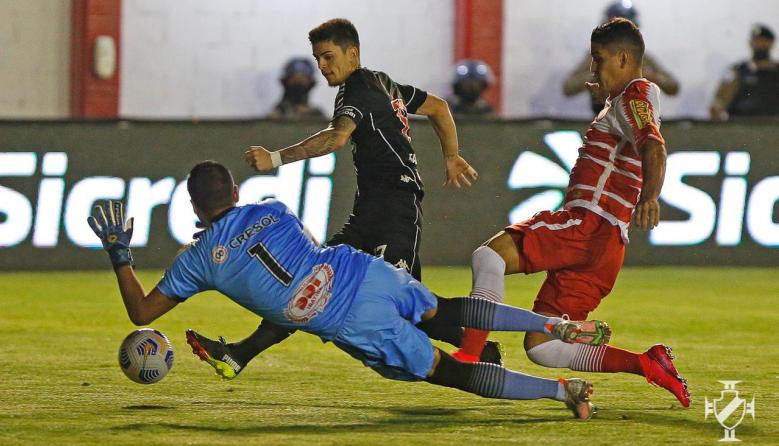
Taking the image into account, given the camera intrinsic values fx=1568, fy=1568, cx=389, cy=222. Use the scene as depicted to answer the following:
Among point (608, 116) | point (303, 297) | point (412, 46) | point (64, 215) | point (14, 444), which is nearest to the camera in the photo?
point (14, 444)

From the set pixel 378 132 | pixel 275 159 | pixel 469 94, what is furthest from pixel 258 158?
pixel 469 94

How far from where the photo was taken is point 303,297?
6.32 meters

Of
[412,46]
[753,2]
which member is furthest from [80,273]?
[753,2]

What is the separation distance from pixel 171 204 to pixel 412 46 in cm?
639

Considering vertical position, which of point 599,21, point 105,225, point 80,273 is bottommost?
point 80,273

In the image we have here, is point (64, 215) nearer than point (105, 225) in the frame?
No

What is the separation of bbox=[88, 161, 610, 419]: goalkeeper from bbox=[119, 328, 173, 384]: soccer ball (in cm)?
52

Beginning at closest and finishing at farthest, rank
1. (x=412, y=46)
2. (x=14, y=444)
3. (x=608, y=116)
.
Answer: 1. (x=14, y=444)
2. (x=608, y=116)
3. (x=412, y=46)

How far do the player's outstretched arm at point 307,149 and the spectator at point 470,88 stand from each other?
9351mm

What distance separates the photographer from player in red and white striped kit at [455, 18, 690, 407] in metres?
7.11

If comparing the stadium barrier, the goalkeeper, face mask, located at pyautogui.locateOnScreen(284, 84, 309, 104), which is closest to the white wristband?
the goalkeeper

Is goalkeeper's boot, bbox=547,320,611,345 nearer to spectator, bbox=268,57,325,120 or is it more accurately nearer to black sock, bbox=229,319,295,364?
black sock, bbox=229,319,295,364

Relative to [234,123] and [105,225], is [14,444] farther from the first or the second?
[234,123]

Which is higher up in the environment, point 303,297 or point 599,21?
point 599,21
